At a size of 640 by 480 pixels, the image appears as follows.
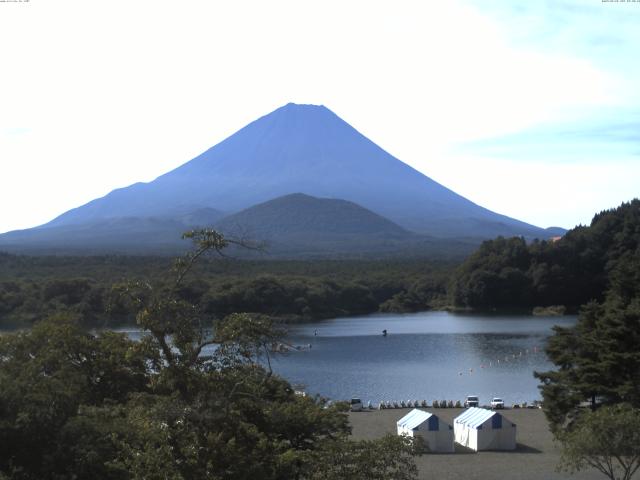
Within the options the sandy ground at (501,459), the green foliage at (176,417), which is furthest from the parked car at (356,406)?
the green foliage at (176,417)

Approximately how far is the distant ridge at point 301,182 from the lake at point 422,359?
A: 271 feet

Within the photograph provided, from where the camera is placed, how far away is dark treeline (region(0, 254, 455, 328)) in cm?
3766

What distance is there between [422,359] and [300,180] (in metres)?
108

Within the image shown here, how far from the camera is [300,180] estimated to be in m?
136

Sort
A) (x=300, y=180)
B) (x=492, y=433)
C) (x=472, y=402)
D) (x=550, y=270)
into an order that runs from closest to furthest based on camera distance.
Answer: (x=492, y=433), (x=472, y=402), (x=550, y=270), (x=300, y=180)

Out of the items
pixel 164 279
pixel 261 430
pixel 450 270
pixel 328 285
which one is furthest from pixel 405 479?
pixel 450 270

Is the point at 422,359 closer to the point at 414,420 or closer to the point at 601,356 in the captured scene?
the point at 414,420

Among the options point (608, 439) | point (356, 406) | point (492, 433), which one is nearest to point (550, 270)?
point (356, 406)

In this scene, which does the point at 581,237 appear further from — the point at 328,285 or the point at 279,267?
the point at 279,267

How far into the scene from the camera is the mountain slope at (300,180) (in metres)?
129

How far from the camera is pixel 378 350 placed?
30.0 metres

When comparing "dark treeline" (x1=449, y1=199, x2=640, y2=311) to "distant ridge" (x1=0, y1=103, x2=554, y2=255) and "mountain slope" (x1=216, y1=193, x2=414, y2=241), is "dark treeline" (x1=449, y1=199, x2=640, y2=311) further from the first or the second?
"distant ridge" (x1=0, y1=103, x2=554, y2=255)

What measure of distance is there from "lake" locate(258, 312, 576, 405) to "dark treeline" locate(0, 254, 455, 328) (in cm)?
332

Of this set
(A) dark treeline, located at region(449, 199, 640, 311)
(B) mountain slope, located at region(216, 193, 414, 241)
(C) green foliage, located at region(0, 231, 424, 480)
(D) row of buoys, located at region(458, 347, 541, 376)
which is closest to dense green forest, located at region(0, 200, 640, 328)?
(A) dark treeline, located at region(449, 199, 640, 311)
